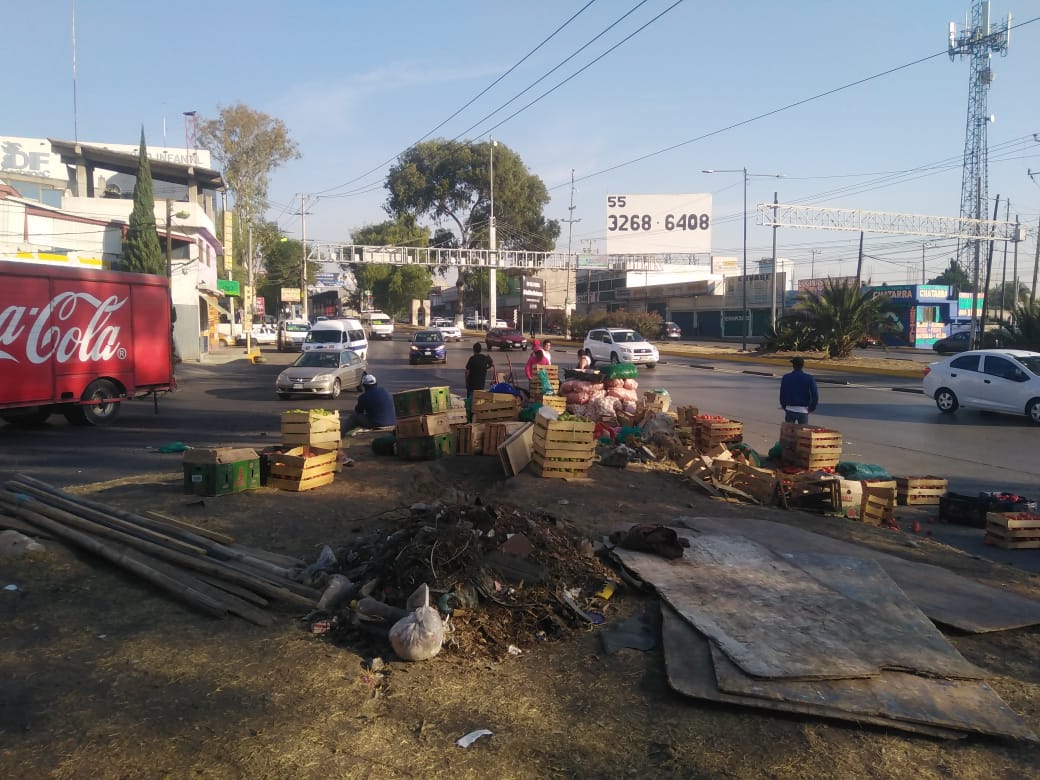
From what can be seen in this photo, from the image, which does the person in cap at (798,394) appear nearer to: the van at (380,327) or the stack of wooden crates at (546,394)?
the stack of wooden crates at (546,394)

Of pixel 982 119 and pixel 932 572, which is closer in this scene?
pixel 932 572

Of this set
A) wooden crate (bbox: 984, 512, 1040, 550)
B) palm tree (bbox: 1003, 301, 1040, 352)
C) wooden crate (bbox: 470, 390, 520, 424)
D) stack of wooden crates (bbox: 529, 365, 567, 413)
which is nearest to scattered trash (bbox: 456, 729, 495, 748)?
wooden crate (bbox: 984, 512, 1040, 550)

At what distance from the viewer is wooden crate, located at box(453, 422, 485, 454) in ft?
37.1

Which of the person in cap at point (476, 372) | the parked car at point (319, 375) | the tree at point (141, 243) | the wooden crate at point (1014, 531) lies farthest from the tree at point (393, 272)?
the wooden crate at point (1014, 531)

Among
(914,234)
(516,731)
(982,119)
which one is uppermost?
(982,119)

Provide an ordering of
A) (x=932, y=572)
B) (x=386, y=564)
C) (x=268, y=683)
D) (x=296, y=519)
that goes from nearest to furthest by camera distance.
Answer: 1. (x=268, y=683)
2. (x=386, y=564)
3. (x=932, y=572)
4. (x=296, y=519)

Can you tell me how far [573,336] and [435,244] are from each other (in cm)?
2769

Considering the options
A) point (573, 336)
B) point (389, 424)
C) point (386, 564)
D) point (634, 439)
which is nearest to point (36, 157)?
point (573, 336)

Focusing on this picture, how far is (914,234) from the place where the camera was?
4659 cm

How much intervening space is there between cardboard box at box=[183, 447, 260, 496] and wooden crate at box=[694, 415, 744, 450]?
6.86 metres

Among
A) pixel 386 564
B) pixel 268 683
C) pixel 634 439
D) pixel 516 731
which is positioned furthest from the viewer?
pixel 634 439

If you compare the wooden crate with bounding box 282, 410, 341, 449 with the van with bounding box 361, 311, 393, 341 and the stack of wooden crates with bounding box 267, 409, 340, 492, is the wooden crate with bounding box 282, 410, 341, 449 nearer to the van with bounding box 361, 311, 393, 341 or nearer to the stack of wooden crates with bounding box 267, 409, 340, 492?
the stack of wooden crates with bounding box 267, 409, 340, 492

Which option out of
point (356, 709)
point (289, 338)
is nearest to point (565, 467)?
point (356, 709)

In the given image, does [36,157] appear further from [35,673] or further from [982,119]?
Answer: [982,119]
